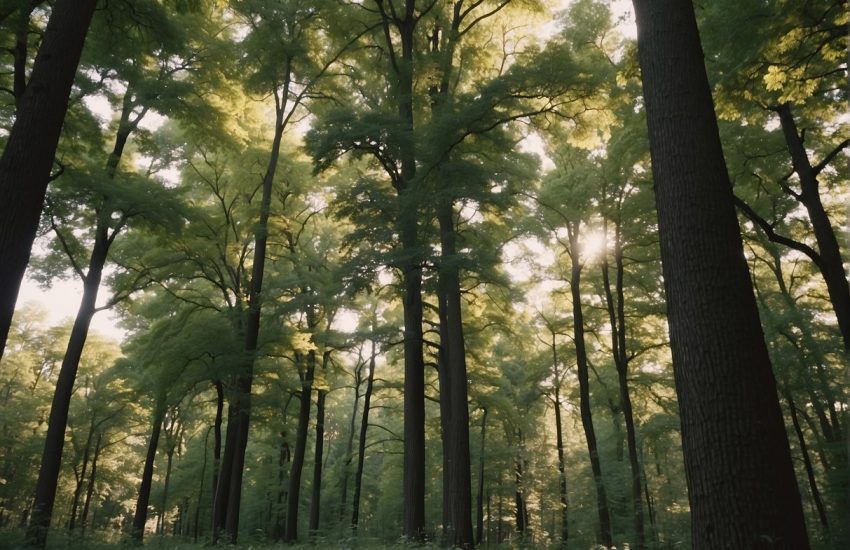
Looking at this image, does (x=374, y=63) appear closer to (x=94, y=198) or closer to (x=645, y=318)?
(x=94, y=198)

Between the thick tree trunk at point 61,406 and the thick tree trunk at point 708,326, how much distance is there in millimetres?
11446

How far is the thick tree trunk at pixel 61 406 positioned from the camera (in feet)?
33.0

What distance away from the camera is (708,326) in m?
3.65

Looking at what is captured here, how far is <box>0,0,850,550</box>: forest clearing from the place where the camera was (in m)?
4.09

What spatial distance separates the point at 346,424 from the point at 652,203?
44333 mm

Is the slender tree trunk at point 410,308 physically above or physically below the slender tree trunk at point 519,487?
above

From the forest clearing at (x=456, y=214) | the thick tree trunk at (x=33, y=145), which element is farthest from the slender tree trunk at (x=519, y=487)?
the thick tree trunk at (x=33, y=145)

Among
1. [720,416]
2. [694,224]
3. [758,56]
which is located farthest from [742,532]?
[758,56]

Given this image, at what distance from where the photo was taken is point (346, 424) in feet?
172

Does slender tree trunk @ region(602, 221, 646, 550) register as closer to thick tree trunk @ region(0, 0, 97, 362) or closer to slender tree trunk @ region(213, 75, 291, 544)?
slender tree trunk @ region(213, 75, 291, 544)

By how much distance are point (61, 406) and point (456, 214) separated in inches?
477

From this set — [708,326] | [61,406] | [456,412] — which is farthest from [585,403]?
[61,406]

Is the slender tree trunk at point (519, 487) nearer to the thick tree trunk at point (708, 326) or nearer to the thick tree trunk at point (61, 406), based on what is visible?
the thick tree trunk at point (61, 406)

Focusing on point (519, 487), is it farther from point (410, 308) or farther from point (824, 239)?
point (824, 239)
